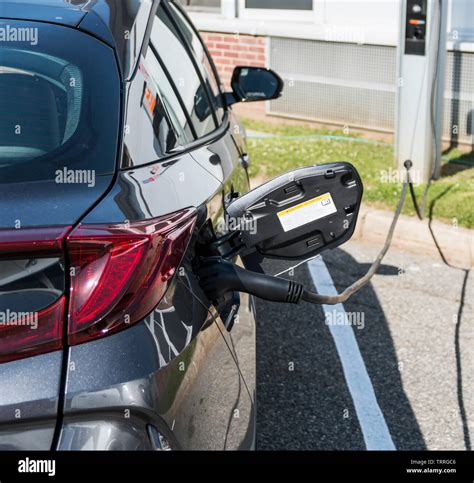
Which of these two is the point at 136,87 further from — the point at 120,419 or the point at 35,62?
the point at 120,419

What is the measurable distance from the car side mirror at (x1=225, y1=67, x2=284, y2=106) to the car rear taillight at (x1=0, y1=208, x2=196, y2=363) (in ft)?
7.45

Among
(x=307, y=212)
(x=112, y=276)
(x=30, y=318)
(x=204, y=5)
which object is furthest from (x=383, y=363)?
(x=204, y=5)

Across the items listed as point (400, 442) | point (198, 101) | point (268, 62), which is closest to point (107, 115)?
point (198, 101)

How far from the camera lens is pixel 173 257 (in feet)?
7.47

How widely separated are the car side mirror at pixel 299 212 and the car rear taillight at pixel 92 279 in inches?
22.4

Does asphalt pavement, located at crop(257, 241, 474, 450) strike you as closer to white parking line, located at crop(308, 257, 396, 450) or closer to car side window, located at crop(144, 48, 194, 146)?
white parking line, located at crop(308, 257, 396, 450)

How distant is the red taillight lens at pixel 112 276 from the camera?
2111mm

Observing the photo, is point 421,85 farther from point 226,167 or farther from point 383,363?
point 226,167

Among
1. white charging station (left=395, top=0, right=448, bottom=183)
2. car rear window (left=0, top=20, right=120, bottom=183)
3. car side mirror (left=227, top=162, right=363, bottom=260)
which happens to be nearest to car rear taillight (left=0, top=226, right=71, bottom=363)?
car rear window (left=0, top=20, right=120, bottom=183)

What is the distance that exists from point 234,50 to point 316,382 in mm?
6178

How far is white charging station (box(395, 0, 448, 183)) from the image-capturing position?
22.4 ft

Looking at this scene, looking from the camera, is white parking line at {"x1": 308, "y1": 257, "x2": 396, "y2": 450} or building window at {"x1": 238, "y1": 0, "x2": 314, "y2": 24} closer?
white parking line at {"x1": 308, "y1": 257, "x2": 396, "y2": 450}

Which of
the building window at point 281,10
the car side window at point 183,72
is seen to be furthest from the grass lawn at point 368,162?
the car side window at point 183,72

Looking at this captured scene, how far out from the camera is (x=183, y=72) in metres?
3.69
